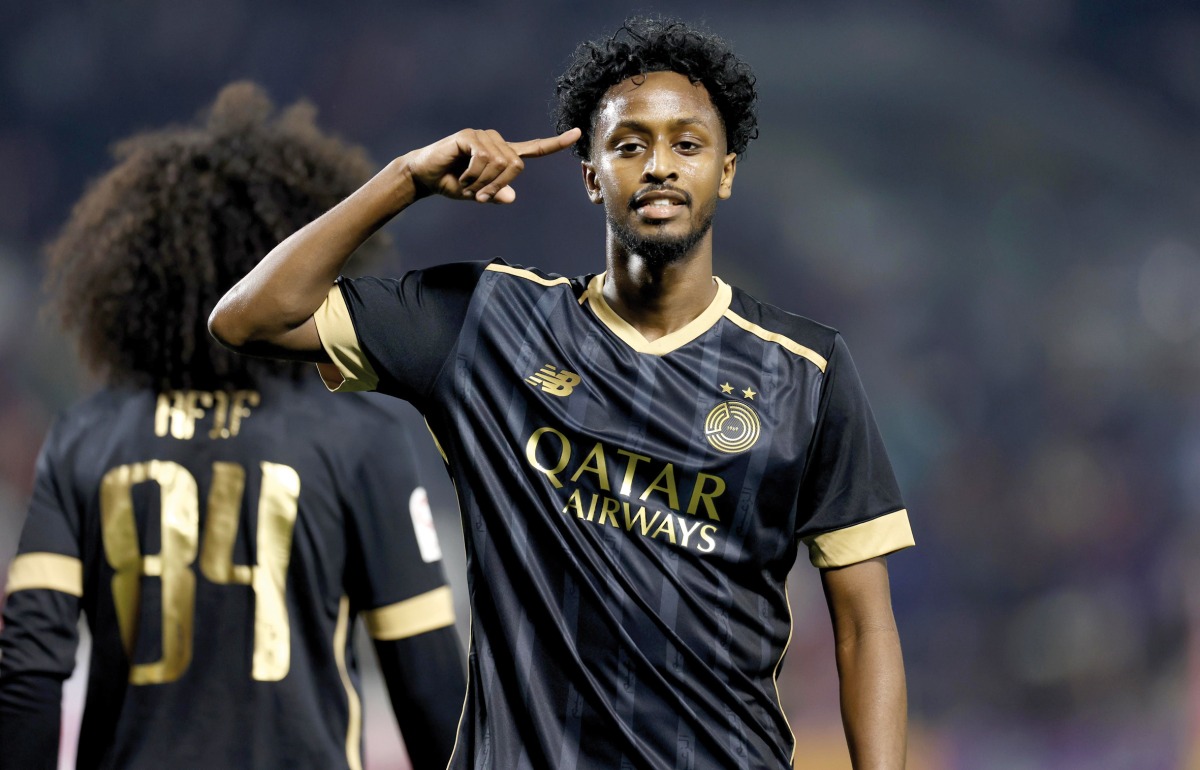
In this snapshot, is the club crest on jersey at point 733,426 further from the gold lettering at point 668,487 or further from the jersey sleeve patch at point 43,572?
the jersey sleeve patch at point 43,572

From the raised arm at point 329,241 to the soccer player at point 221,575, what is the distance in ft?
2.44

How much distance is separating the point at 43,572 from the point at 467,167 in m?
1.42

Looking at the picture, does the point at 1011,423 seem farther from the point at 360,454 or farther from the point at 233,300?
the point at 233,300

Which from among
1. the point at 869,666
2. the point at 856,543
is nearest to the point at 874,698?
the point at 869,666

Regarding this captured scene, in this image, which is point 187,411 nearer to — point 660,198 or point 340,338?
point 340,338

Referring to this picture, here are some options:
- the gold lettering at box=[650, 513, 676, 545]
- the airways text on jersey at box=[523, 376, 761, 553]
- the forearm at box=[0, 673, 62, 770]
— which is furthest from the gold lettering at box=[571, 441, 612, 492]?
the forearm at box=[0, 673, 62, 770]

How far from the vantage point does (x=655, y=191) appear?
2.22 meters

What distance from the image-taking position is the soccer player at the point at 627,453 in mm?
2049

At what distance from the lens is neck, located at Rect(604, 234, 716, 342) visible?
7.60ft

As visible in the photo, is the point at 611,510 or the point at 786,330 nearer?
the point at 611,510

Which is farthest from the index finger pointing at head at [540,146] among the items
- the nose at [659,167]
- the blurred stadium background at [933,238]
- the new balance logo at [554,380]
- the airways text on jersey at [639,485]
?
the blurred stadium background at [933,238]

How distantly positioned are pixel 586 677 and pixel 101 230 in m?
2.02

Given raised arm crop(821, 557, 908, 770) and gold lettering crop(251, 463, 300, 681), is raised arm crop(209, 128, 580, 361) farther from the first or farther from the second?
raised arm crop(821, 557, 908, 770)

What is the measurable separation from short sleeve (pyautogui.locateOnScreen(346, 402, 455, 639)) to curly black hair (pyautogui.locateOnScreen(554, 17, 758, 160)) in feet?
2.74
